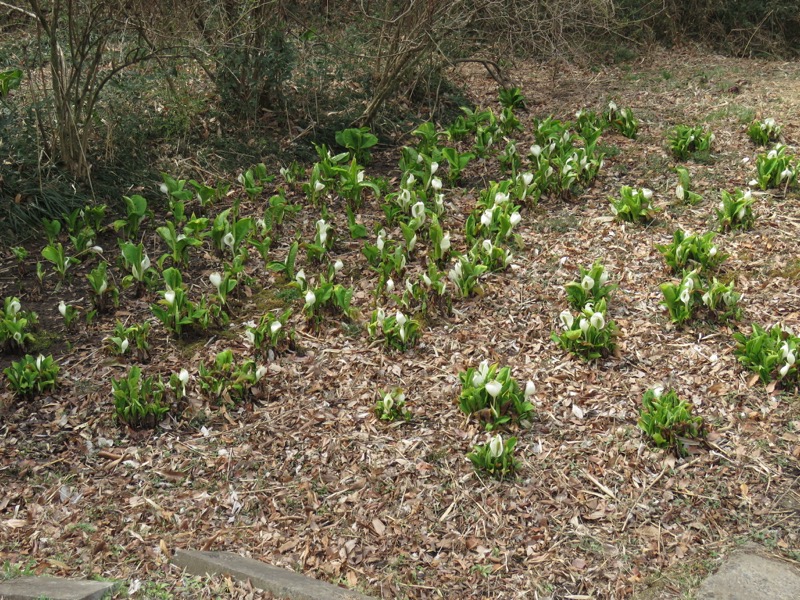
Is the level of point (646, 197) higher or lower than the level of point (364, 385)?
higher

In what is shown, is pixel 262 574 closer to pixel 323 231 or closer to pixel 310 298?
pixel 310 298

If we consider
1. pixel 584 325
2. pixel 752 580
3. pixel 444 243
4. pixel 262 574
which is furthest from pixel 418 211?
pixel 752 580

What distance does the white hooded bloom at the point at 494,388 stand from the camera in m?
3.45

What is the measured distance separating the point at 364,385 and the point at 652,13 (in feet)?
20.1

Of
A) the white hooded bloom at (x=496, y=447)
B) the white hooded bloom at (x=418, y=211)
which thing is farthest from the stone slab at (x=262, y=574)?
the white hooded bloom at (x=418, y=211)

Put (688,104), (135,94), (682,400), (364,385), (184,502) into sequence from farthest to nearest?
(688,104), (135,94), (364,385), (682,400), (184,502)

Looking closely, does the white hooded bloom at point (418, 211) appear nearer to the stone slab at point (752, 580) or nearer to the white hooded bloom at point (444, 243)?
the white hooded bloom at point (444, 243)

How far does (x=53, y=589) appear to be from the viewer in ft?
8.04

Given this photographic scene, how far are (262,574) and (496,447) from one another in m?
1.07

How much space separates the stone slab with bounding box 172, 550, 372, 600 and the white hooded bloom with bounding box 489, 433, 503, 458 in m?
0.88

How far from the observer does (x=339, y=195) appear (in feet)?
18.2

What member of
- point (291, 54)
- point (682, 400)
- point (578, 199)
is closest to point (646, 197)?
point (578, 199)

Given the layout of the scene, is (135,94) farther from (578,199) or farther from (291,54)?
(578,199)

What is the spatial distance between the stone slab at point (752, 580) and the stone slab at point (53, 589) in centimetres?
197
